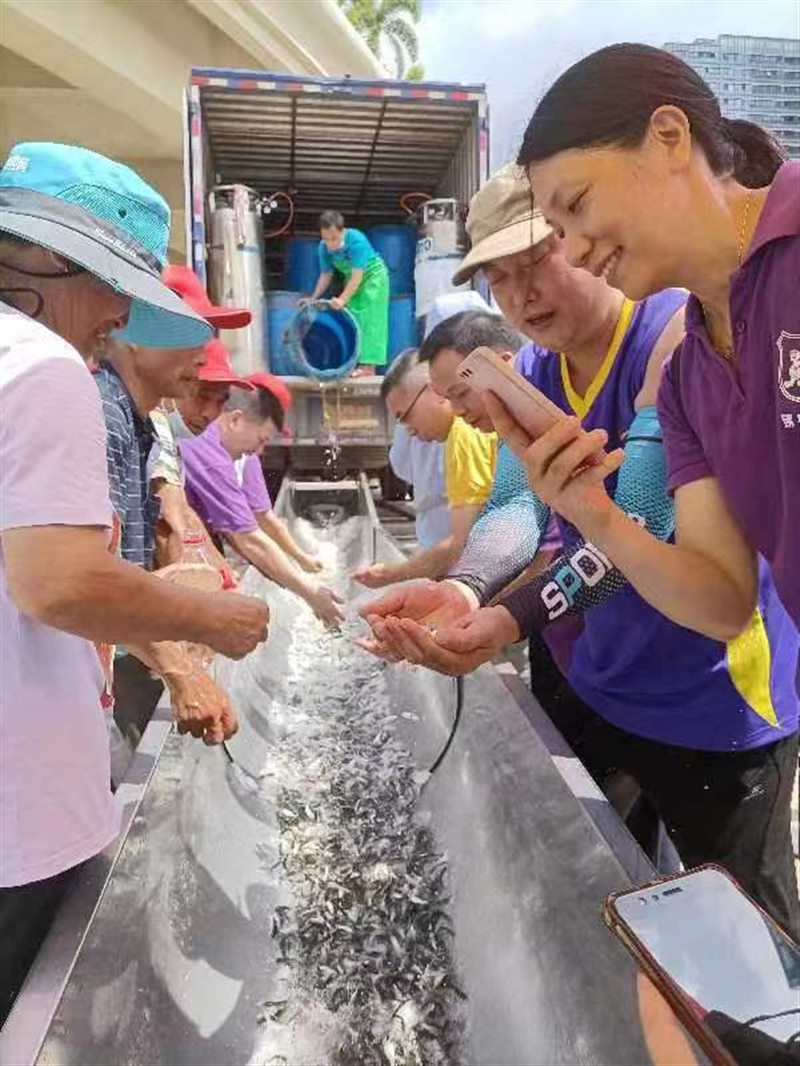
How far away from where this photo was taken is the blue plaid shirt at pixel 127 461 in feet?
8.04

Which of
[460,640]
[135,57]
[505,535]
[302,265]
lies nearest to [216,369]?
[505,535]

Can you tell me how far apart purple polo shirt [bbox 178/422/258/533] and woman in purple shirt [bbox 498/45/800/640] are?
3.13 meters

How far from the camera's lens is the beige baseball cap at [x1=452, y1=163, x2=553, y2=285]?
7.36 ft

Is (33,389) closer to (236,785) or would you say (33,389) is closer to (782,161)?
(782,161)

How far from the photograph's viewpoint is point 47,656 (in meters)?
1.66

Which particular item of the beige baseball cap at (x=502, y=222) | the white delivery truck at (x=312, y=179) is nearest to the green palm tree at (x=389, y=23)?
the white delivery truck at (x=312, y=179)

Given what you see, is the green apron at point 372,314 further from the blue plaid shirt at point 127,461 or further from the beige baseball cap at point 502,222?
the beige baseball cap at point 502,222

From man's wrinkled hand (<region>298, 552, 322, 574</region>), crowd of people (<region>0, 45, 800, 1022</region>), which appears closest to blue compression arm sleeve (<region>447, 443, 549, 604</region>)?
crowd of people (<region>0, 45, 800, 1022</region>)

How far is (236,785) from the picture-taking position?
3254mm

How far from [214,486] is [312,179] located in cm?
706

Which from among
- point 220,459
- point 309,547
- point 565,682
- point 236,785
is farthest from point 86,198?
point 309,547

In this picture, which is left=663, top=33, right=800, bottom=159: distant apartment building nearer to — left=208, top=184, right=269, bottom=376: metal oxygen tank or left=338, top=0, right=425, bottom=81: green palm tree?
A: left=208, top=184, right=269, bottom=376: metal oxygen tank

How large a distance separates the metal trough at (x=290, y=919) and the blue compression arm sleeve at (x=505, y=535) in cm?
39

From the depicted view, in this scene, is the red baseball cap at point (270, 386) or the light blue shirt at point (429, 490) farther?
the red baseball cap at point (270, 386)
